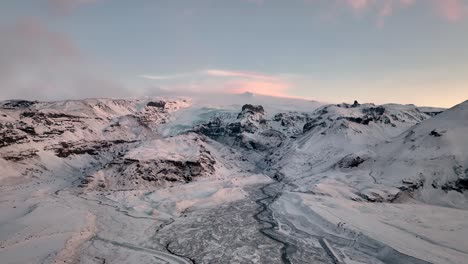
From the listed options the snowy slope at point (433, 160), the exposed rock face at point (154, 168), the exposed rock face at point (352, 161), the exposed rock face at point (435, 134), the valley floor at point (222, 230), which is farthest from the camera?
the exposed rock face at point (352, 161)

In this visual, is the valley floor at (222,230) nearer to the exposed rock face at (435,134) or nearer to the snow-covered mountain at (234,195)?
the snow-covered mountain at (234,195)

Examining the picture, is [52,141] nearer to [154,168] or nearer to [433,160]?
[154,168]

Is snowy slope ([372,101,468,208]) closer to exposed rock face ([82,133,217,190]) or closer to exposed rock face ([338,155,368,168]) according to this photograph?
exposed rock face ([338,155,368,168])

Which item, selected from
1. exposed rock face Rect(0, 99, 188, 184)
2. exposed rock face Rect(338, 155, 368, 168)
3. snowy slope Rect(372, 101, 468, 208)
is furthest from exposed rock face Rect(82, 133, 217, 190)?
snowy slope Rect(372, 101, 468, 208)

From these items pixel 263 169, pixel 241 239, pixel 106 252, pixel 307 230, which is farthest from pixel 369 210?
pixel 263 169

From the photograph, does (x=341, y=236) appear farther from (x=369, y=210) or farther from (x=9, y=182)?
(x=9, y=182)

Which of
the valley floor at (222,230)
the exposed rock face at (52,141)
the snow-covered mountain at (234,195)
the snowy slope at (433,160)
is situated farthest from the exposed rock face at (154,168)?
the snowy slope at (433,160)

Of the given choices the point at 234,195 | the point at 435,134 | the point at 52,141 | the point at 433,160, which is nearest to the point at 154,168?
the point at 234,195

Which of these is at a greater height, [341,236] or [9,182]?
[341,236]

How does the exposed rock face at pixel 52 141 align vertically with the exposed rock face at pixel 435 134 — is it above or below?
below
